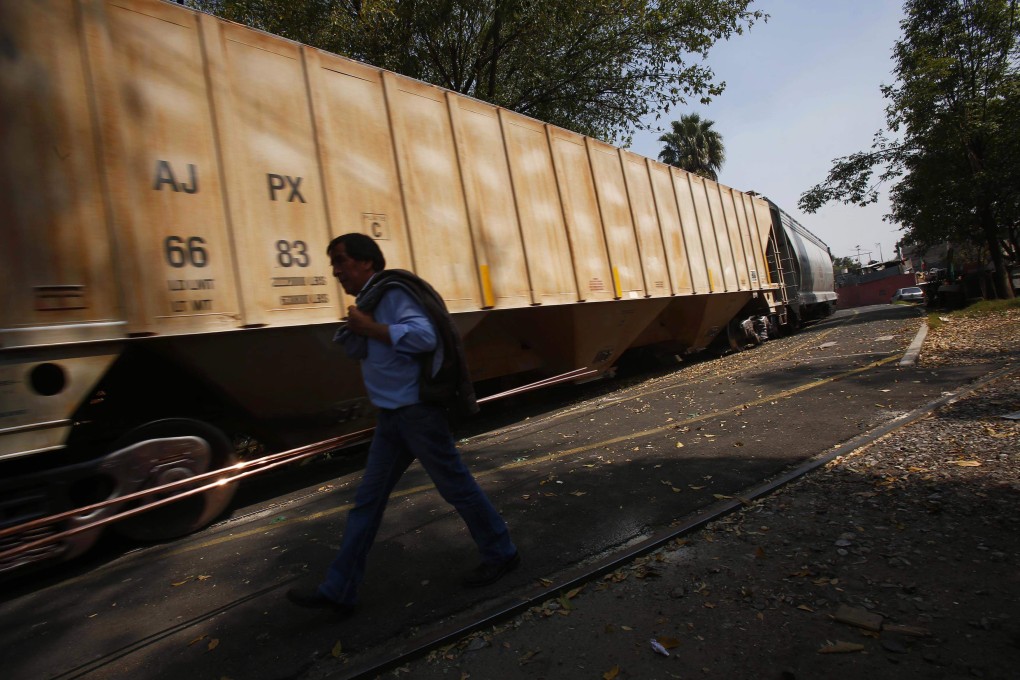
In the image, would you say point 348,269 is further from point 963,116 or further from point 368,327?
point 963,116

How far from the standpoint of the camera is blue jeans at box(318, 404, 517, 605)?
2.62 metres

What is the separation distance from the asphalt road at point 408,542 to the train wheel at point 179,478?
0.16 metres

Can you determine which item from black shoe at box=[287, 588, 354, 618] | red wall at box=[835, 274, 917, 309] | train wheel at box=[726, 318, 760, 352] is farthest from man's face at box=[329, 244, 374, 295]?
red wall at box=[835, 274, 917, 309]

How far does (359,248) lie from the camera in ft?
9.19

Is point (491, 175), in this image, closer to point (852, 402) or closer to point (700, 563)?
point (852, 402)

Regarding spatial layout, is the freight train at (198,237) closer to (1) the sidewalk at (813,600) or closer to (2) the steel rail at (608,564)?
(2) the steel rail at (608,564)

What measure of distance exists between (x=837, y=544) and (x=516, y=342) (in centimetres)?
508

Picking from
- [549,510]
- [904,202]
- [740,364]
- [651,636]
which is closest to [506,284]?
[549,510]

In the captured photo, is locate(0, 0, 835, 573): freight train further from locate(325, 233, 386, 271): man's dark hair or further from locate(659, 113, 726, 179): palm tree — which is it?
locate(659, 113, 726, 179): palm tree

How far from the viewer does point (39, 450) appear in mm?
3479

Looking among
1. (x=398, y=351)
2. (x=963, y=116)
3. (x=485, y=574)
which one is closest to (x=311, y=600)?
(x=485, y=574)

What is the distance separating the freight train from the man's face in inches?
79.1

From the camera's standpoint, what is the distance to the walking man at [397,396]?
103 inches

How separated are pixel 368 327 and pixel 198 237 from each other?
8.18 feet
